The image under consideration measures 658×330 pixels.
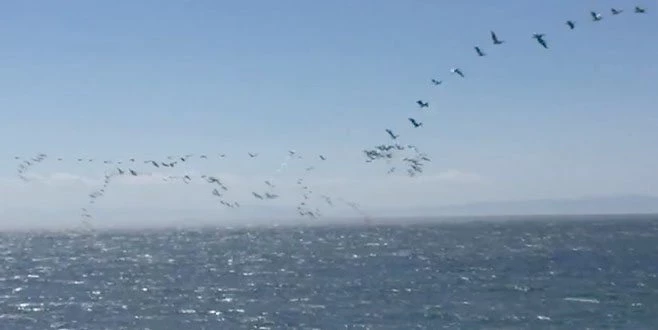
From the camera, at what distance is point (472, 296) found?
88.5 m

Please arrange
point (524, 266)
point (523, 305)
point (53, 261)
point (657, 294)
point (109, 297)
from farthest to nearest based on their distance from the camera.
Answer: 1. point (53, 261)
2. point (524, 266)
3. point (109, 297)
4. point (657, 294)
5. point (523, 305)

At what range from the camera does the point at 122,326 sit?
243 feet

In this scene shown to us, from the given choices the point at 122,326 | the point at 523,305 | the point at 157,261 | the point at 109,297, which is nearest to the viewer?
the point at 122,326

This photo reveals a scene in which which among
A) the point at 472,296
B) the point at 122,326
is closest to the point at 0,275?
the point at 122,326

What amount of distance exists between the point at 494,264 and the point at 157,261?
57020mm

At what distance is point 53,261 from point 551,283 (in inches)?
3808

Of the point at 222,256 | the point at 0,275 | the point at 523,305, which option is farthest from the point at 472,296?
the point at 222,256

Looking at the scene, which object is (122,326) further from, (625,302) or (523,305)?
(625,302)

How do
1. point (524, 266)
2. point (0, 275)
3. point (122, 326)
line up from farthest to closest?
point (0, 275)
point (524, 266)
point (122, 326)

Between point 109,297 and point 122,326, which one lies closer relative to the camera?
point 122,326

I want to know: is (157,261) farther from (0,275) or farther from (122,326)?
(122,326)

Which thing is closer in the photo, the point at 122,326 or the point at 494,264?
the point at 122,326

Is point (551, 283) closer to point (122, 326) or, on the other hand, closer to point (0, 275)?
point (122, 326)

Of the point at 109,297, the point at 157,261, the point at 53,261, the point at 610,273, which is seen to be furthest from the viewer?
the point at 53,261
